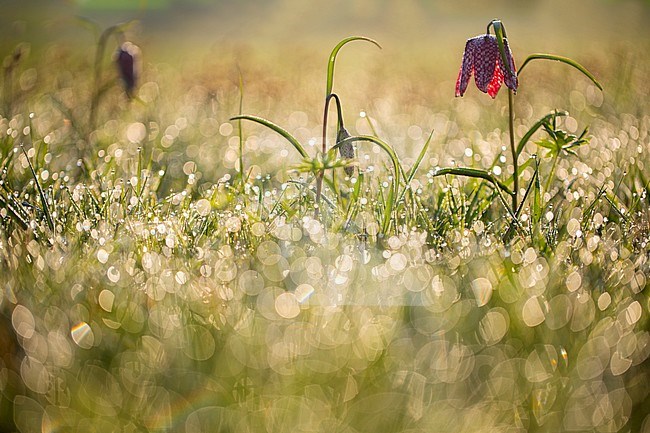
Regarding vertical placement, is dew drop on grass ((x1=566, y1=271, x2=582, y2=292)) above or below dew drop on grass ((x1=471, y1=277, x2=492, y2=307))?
below

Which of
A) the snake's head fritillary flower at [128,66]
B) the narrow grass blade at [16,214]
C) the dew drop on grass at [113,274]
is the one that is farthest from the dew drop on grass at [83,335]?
the snake's head fritillary flower at [128,66]

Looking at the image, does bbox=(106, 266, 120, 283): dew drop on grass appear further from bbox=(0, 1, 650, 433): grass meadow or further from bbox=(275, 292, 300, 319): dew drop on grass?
bbox=(275, 292, 300, 319): dew drop on grass

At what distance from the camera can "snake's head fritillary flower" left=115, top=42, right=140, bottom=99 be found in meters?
2.71

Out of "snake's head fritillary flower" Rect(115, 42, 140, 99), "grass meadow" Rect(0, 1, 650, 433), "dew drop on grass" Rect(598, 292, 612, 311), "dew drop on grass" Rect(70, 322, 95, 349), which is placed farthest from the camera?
"snake's head fritillary flower" Rect(115, 42, 140, 99)

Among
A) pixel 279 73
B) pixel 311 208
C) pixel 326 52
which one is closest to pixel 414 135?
pixel 311 208

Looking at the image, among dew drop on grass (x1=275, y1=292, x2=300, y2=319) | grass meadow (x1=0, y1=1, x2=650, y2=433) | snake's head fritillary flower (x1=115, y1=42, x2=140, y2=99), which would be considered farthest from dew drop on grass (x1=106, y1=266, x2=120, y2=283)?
snake's head fritillary flower (x1=115, y1=42, x2=140, y2=99)

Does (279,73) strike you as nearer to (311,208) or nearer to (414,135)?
(414,135)

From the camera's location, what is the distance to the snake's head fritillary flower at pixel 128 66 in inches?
106

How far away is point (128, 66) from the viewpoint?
2711 millimetres

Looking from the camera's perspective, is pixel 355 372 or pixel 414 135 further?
pixel 414 135

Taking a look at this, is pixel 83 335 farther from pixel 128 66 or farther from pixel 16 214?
pixel 128 66

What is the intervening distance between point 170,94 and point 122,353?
297cm

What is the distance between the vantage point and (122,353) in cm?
116

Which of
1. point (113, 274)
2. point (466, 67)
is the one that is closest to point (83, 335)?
point (113, 274)
